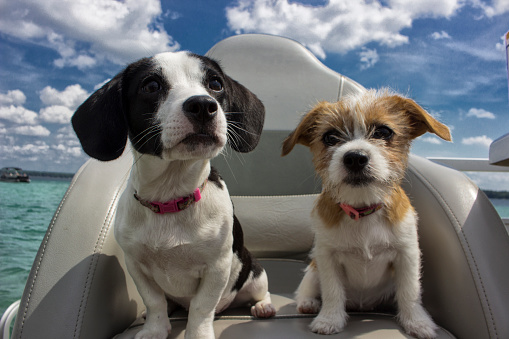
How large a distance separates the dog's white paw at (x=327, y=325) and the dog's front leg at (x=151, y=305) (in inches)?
18.9

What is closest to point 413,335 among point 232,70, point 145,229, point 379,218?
point 379,218

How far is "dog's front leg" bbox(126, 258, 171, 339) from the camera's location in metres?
1.25

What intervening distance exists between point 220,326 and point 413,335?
631 millimetres

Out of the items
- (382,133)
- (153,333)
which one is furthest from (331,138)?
(153,333)

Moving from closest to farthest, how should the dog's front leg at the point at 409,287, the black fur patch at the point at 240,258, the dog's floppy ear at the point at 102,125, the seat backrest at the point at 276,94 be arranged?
the dog's floppy ear at the point at 102,125
the dog's front leg at the point at 409,287
the black fur patch at the point at 240,258
the seat backrest at the point at 276,94

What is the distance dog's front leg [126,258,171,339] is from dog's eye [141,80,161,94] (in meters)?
0.55

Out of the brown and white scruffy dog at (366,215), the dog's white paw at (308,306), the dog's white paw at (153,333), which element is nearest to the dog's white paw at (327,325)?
the brown and white scruffy dog at (366,215)

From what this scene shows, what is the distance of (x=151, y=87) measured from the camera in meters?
1.22

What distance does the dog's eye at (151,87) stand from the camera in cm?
122

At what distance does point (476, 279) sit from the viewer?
4.25ft

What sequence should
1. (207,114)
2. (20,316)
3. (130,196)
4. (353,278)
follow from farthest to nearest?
(353,278)
(130,196)
(20,316)
(207,114)

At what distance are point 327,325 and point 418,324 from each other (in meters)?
0.30

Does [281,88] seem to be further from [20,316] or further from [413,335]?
[20,316]

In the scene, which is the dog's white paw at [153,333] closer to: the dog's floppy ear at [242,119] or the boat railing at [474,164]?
the dog's floppy ear at [242,119]
